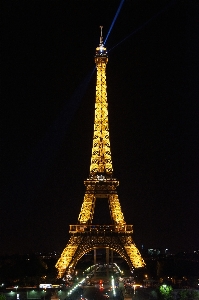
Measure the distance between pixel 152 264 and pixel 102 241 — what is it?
1783 cm

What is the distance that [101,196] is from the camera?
188ft

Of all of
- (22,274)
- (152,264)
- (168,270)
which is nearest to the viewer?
(22,274)

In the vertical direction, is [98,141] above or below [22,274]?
above

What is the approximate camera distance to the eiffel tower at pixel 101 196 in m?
56.2

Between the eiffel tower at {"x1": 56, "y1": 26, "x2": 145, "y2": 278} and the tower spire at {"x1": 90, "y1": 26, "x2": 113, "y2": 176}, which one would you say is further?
the tower spire at {"x1": 90, "y1": 26, "x2": 113, "y2": 176}

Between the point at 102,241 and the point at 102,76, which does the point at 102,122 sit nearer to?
the point at 102,76

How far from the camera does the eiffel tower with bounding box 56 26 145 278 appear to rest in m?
56.2

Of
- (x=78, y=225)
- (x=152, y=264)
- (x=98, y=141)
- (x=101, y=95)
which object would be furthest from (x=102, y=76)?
(x=152, y=264)

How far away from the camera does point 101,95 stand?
189 ft

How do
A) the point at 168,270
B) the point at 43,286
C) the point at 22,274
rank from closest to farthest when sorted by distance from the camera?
the point at 43,286
the point at 22,274
the point at 168,270

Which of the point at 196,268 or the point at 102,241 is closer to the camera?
the point at 102,241

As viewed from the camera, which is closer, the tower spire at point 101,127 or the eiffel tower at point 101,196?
the eiffel tower at point 101,196

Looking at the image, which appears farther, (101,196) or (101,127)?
(101,127)

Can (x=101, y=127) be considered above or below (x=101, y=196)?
above
